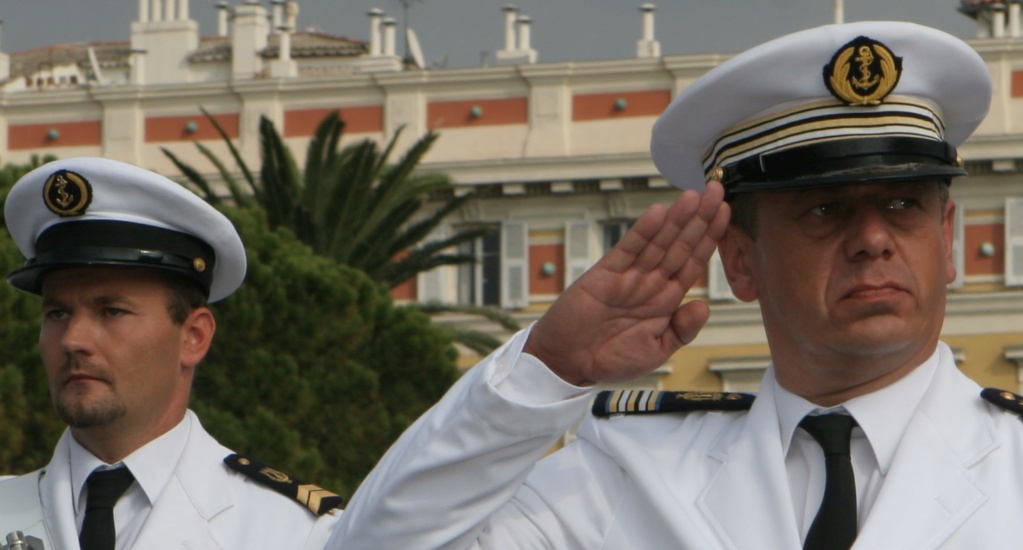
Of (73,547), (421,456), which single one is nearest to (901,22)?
(421,456)

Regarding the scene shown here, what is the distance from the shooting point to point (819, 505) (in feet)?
11.9

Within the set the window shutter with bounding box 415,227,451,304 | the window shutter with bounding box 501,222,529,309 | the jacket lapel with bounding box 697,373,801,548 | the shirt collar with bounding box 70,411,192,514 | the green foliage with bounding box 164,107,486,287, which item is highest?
the jacket lapel with bounding box 697,373,801,548

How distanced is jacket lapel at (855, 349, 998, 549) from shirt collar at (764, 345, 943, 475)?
16mm

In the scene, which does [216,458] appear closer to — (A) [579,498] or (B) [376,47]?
(A) [579,498]

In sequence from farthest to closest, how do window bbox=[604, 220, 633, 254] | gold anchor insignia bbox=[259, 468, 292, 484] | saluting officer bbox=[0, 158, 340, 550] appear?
window bbox=[604, 220, 633, 254] < gold anchor insignia bbox=[259, 468, 292, 484] < saluting officer bbox=[0, 158, 340, 550]

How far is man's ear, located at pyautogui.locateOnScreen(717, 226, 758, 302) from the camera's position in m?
3.89

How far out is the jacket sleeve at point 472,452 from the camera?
3.49m

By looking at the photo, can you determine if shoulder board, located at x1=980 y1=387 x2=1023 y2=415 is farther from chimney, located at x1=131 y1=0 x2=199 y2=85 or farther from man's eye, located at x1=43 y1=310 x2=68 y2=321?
chimney, located at x1=131 y1=0 x2=199 y2=85

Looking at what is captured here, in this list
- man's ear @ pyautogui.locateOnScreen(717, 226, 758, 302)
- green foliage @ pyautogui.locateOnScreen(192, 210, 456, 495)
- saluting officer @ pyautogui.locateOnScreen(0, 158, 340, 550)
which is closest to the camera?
man's ear @ pyautogui.locateOnScreen(717, 226, 758, 302)

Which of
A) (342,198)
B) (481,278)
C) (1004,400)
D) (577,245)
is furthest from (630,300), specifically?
(481,278)

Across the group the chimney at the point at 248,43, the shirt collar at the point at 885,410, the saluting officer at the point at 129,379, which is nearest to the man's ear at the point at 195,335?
the saluting officer at the point at 129,379

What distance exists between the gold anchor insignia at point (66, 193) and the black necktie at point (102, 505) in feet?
1.85

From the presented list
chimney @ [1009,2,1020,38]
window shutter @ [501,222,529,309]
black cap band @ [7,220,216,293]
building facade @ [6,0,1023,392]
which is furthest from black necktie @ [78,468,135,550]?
chimney @ [1009,2,1020,38]

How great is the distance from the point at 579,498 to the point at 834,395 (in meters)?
0.41
